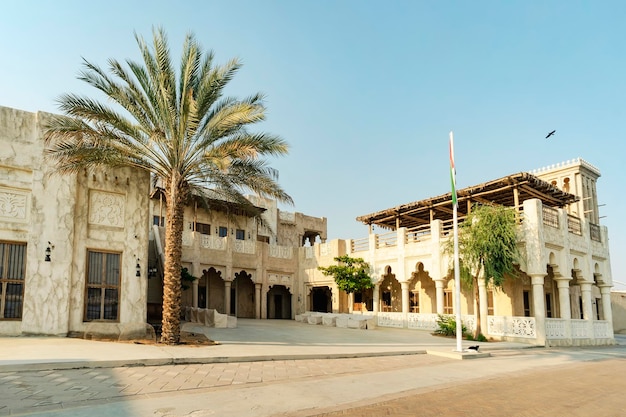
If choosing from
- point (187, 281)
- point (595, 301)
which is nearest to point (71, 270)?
point (187, 281)

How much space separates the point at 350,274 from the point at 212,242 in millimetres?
8402

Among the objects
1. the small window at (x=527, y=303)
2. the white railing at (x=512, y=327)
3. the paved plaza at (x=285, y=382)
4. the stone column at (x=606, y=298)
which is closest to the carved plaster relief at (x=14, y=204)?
the paved plaza at (x=285, y=382)

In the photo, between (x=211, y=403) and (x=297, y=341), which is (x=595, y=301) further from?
(x=211, y=403)

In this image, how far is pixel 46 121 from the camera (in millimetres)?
14867

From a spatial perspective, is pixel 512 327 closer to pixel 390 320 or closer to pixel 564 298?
pixel 564 298

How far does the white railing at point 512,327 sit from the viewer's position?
19703mm

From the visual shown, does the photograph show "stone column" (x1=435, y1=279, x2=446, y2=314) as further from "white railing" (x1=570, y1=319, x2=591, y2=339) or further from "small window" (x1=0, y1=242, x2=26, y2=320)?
"small window" (x1=0, y1=242, x2=26, y2=320)

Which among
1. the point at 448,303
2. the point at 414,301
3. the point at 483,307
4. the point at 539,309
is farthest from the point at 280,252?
the point at 539,309

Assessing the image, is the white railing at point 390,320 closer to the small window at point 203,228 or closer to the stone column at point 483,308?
the stone column at point 483,308

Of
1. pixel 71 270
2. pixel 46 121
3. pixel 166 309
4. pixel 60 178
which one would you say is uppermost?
pixel 46 121

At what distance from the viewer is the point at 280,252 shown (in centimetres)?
3194

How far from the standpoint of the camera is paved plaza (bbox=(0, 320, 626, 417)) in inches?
277

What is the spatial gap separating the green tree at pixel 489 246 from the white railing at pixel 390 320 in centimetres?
530

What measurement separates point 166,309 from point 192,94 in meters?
6.27
